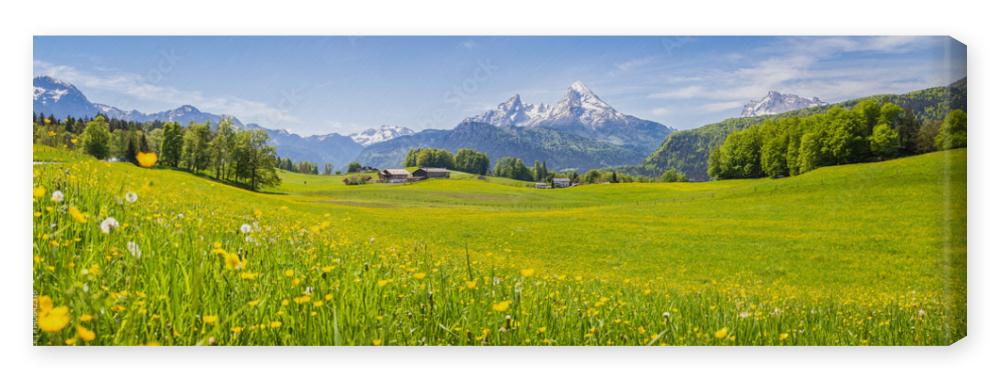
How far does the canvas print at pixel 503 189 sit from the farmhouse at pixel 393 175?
0.10 feet

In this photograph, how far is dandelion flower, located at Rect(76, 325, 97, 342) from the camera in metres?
4.60

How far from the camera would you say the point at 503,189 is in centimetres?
778

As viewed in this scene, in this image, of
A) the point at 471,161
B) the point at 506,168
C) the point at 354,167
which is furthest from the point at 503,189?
the point at 354,167

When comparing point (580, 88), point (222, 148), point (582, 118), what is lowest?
point (222, 148)

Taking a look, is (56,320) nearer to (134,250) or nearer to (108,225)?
(134,250)

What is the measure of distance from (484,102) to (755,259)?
3.53 meters

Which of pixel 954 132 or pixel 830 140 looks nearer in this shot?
pixel 954 132

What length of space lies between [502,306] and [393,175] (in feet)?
9.82

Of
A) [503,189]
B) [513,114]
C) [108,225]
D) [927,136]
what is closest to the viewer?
[108,225]

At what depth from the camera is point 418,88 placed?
299 inches

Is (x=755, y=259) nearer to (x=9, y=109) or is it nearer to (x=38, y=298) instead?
(x=38, y=298)

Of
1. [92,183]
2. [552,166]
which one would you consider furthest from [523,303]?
[92,183]

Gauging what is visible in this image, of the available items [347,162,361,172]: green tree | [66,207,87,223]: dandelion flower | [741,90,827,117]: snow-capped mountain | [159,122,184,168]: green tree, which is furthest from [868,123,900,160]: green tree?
[66,207,87,223]: dandelion flower

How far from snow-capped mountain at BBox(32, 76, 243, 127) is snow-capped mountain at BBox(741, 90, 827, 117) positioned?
572 cm
